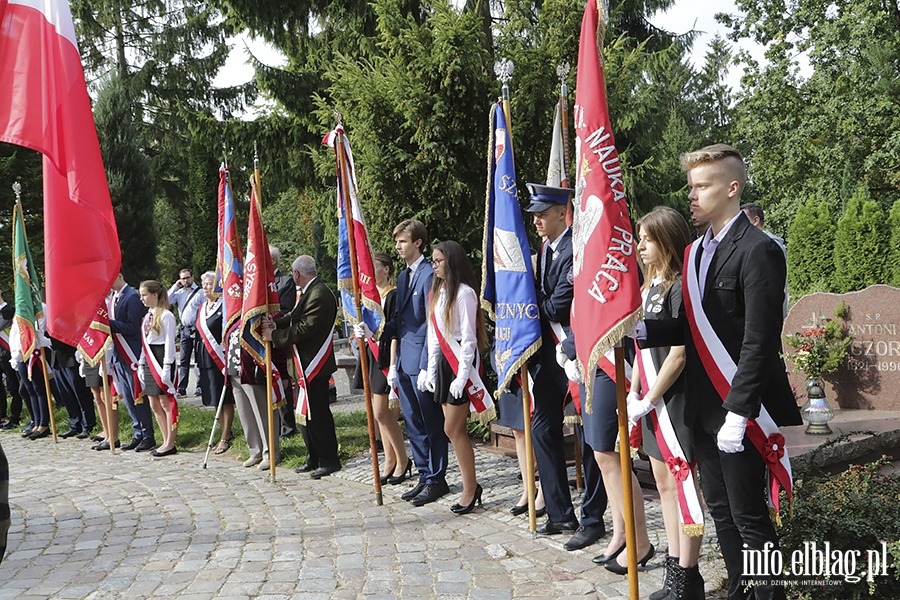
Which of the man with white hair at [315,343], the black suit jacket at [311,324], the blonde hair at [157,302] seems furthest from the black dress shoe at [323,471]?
the blonde hair at [157,302]

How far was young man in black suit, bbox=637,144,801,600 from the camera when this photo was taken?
3223 millimetres

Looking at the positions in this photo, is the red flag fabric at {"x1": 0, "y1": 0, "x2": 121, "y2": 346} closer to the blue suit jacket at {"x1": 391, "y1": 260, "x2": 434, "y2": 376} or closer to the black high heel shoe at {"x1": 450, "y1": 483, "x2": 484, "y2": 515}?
the blue suit jacket at {"x1": 391, "y1": 260, "x2": 434, "y2": 376}

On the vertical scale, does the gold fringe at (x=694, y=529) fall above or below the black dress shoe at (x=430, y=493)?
above

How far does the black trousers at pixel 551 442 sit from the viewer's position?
5395 mm

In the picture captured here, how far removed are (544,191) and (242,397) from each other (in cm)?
485

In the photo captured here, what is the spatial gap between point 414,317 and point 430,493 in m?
1.43

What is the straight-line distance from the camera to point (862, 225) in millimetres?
17203

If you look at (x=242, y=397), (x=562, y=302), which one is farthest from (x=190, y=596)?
(x=242, y=397)

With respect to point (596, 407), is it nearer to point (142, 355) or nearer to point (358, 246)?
point (358, 246)

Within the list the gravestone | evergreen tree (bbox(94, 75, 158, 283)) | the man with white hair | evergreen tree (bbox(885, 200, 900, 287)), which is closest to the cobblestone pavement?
the man with white hair

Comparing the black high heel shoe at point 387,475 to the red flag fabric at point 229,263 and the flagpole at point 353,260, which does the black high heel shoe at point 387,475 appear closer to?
the flagpole at point 353,260

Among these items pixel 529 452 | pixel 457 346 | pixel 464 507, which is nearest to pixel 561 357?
pixel 529 452

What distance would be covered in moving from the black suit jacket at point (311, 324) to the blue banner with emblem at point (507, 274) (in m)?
2.45

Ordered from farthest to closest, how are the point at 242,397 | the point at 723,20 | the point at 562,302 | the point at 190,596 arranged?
1. the point at 723,20
2. the point at 242,397
3. the point at 562,302
4. the point at 190,596
